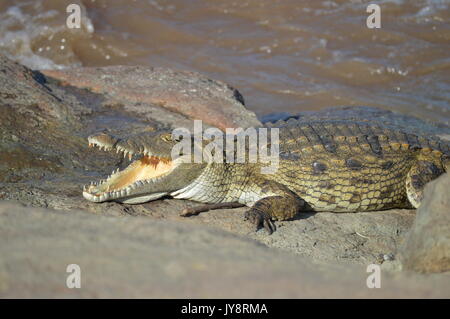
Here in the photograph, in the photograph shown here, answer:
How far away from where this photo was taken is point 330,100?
35.3 feet

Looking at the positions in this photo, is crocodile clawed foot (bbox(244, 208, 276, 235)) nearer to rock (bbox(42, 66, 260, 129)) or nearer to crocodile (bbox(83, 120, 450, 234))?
crocodile (bbox(83, 120, 450, 234))

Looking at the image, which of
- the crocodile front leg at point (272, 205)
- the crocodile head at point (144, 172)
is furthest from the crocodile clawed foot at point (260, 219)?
the crocodile head at point (144, 172)

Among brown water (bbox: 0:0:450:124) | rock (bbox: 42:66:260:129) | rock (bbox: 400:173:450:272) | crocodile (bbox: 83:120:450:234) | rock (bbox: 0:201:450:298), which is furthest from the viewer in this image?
brown water (bbox: 0:0:450:124)

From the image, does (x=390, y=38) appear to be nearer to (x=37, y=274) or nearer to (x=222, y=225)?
(x=222, y=225)

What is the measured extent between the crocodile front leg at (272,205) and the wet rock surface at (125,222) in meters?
0.10

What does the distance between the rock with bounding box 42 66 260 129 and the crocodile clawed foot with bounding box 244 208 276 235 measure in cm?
244

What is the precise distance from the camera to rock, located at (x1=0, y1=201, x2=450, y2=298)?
2.66 m

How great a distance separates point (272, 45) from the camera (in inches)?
504

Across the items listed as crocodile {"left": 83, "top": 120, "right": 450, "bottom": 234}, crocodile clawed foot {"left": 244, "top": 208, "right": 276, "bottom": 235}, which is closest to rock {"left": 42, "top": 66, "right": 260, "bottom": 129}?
crocodile {"left": 83, "top": 120, "right": 450, "bottom": 234}

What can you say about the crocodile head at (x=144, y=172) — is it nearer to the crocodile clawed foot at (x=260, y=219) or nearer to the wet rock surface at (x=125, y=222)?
the wet rock surface at (x=125, y=222)

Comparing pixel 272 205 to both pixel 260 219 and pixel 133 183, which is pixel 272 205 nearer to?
pixel 260 219

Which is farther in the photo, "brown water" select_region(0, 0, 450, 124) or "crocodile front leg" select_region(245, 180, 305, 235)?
"brown water" select_region(0, 0, 450, 124)
